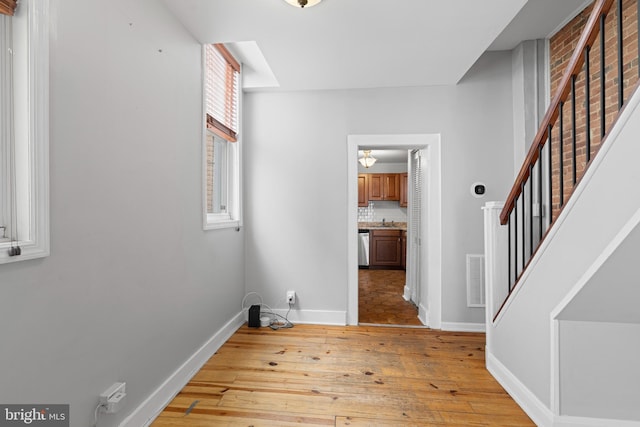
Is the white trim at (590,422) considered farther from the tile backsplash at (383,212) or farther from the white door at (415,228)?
the tile backsplash at (383,212)

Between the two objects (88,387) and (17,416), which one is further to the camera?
(88,387)

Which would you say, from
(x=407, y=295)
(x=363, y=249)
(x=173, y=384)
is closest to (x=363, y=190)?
(x=363, y=249)

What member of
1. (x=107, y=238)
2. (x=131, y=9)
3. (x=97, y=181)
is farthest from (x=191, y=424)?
(x=131, y=9)

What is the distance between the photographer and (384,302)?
4.30 m

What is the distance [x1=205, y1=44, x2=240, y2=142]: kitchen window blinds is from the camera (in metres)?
2.69

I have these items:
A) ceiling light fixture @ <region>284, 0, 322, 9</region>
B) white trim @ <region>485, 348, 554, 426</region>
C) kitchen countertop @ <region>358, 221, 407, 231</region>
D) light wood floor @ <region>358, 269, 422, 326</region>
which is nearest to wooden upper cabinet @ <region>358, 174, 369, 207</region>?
kitchen countertop @ <region>358, 221, 407, 231</region>

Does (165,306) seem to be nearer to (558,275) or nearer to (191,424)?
(191,424)

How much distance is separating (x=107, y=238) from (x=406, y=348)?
7.98 ft

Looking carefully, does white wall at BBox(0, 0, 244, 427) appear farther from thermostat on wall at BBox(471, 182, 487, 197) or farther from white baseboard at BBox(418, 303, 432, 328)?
thermostat on wall at BBox(471, 182, 487, 197)

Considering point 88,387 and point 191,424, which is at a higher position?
point 88,387

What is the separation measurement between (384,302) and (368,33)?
3.26 m

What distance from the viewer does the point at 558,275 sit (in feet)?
5.25

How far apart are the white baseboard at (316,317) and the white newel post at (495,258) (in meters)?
1.50

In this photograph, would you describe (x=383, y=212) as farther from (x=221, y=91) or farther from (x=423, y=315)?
(x=221, y=91)
